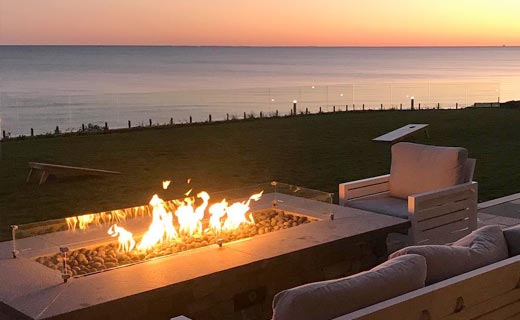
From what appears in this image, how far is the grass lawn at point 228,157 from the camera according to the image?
323 inches

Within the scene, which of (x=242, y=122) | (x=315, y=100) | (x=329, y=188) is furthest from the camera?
(x=315, y=100)

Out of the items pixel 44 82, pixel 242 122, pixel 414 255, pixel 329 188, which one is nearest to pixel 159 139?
pixel 242 122

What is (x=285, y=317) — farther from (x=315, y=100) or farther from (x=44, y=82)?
(x=44, y=82)

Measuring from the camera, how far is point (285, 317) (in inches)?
88.9

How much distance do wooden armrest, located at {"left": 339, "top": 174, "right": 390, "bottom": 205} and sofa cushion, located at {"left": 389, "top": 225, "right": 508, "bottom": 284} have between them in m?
2.48

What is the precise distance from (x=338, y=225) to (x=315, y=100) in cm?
2014

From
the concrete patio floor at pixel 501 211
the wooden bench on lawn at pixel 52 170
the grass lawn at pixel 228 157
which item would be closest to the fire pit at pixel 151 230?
the concrete patio floor at pixel 501 211

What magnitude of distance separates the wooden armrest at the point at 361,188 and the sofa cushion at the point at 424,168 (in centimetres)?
8

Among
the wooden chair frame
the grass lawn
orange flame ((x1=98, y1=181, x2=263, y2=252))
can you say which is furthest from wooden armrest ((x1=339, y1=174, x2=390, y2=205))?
the grass lawn

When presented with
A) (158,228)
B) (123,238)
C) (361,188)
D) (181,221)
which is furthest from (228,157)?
(123,238)

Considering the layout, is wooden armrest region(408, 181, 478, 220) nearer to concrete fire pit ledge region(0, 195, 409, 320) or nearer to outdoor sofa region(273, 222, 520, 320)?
concrete fire pit ledge region(0, 195, 409, 320)

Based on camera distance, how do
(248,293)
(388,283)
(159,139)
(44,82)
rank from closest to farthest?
(388,283) < (248,293) < (159,139) < (44,82)

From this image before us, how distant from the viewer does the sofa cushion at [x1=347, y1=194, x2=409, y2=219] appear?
5.21 m

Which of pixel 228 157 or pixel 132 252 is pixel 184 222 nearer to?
pixel 132 252
